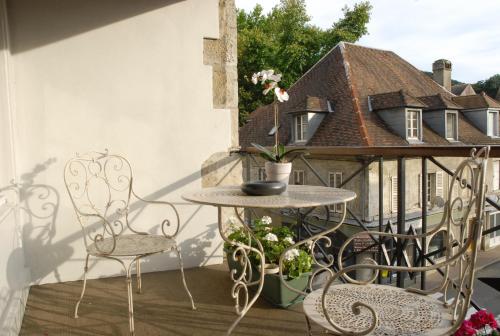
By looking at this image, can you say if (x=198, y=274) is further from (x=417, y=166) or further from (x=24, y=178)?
(x=417, y=166)

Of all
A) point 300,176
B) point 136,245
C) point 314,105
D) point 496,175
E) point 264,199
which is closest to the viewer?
point 264,199

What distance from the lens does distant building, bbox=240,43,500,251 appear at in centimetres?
1169

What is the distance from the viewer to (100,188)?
8.58 ft

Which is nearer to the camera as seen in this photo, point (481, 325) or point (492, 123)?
point (481, 325)

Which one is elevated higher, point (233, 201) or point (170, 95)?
point (170, 95)

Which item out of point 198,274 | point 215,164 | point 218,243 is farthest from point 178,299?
point 215,164

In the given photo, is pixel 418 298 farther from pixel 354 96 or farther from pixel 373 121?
pixel 354 96

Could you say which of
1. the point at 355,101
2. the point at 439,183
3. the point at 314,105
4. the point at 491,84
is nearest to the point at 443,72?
the point at 439,183

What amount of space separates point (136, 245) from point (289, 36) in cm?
1546

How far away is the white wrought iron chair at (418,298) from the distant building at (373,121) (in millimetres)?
9501

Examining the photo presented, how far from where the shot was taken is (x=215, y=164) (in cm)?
288

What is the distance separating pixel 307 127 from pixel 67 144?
10.9 meters

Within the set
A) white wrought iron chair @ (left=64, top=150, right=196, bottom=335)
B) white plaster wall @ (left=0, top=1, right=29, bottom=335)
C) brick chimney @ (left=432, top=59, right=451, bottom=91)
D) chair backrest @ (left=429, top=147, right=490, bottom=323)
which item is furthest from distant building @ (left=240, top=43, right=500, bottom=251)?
chair backrest @ (left=429, top=147, right=490, bottom=323)

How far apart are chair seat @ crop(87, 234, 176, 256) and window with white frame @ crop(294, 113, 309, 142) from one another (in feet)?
36.7
